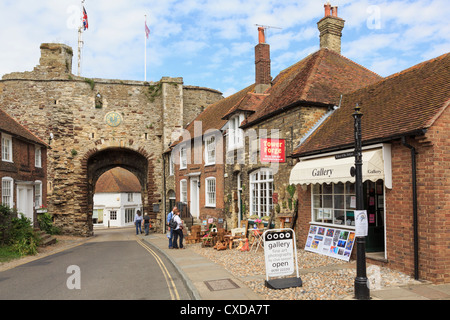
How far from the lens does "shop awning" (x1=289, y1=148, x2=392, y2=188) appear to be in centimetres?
851

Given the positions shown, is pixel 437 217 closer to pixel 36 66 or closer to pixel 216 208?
pixel 216 208

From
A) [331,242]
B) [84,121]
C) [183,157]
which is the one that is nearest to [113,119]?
[84,121]

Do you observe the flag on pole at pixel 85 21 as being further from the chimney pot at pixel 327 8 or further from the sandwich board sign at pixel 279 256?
the sandwich board sign at pixel 279 256

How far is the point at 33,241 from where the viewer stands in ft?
48.3

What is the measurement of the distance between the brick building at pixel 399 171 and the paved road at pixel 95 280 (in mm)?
4959

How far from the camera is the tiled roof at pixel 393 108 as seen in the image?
321 inches

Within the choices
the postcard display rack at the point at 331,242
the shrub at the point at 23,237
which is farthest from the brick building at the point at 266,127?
the shrub at the point at 23,237

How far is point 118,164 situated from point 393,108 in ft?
83.1

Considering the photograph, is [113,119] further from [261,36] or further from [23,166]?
[261,36]

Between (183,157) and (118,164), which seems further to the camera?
(118,164)

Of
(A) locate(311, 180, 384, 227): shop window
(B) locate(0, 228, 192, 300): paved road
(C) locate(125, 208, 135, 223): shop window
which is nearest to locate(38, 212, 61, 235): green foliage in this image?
(B) locate(0, 228, 192, 300): paved road

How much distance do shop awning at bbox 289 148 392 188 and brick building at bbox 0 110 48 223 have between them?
43.8 feet

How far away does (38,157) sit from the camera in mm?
21844

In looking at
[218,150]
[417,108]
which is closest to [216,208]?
[218,150]
